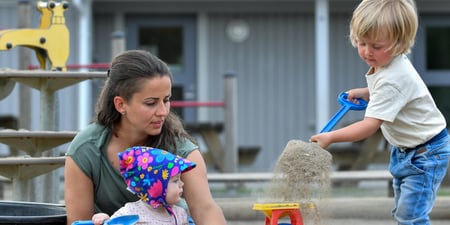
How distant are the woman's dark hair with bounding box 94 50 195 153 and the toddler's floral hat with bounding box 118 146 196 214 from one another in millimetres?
268

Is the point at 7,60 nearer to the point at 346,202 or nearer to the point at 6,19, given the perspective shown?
the point at 6,19

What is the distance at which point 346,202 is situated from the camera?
548 cm

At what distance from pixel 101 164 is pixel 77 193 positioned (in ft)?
0.42

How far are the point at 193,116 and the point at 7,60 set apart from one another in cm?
235

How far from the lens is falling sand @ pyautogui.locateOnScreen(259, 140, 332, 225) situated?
2984 millimetres

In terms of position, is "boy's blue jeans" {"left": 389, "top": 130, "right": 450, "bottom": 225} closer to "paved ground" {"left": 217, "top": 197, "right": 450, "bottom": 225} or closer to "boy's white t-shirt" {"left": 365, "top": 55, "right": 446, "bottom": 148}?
"boy's white t-shirt" {"left": 365, "top": 55, "right": 446, "bottom": 148}

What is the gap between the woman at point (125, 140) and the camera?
2.90 m

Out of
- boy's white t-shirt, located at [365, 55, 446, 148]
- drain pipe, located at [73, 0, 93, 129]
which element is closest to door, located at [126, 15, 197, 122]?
drain pipe, located at [73, 0, 93, 129]

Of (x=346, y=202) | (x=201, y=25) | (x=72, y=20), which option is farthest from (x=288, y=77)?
(x=346, y=202)

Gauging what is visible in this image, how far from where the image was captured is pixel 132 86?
2.90 meters

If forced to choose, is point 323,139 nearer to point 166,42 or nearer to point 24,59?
point 24,59

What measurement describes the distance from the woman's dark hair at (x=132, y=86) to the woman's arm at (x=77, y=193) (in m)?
0.20

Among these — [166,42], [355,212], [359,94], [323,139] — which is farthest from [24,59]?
[323,139]

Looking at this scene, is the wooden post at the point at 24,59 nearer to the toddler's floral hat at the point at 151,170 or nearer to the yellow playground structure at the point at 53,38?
the yellow playground structure at the point at 53,38
